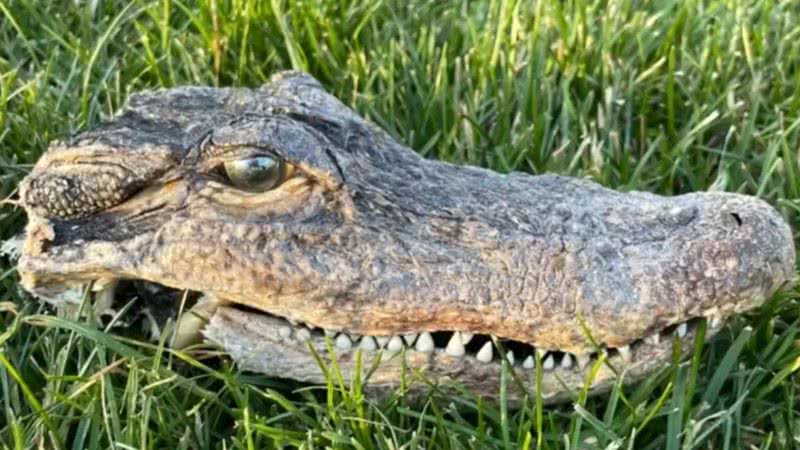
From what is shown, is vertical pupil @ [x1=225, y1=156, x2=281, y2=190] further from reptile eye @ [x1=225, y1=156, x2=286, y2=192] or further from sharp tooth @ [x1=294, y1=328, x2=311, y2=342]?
sharp tooth @ [x1=294, y1=328, x2=311, y2=342]

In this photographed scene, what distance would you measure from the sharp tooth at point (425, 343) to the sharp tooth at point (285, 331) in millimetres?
325

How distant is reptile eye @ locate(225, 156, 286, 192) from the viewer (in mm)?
2592

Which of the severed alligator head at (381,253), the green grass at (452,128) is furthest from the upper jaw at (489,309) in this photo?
the green grass at (452,128)

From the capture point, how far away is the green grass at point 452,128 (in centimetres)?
262

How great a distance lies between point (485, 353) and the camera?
8.48ft

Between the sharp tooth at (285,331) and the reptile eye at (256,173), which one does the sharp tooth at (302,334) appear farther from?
the reptile eye at (256,173)

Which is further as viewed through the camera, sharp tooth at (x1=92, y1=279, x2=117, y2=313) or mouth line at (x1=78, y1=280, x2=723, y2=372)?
sharp tooth at (x1=92, y1=279, x2=117, y2=313)

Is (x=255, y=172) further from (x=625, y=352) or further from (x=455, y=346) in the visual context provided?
(x=625, y=352)

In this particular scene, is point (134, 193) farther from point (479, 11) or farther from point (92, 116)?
point (479, 11)

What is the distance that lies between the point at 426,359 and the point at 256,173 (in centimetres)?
61

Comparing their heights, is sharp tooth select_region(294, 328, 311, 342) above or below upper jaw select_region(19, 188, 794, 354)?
below

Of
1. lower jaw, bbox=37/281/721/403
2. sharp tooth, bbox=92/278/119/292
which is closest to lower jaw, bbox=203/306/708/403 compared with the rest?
lower jaw, bbox=37/281/721/403

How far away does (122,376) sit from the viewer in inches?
111

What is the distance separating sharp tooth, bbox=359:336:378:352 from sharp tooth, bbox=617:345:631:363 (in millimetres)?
584
